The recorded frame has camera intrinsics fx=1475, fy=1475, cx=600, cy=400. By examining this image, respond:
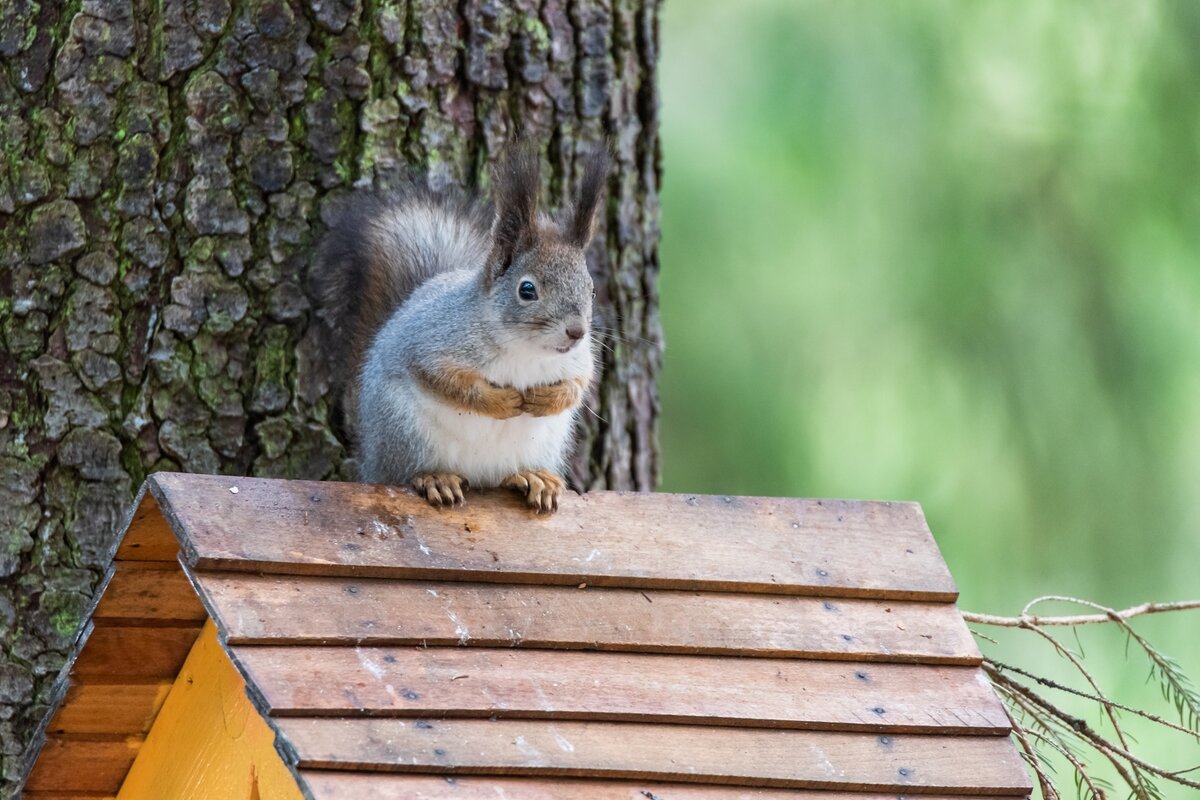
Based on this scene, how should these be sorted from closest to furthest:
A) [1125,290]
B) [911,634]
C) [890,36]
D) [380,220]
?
[911,634] → [380,220] → [1125,290] → [890,36]

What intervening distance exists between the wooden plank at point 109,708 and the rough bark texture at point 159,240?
0.28 meters

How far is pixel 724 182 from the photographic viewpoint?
11.9ft

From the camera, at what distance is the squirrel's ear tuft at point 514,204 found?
1796mm

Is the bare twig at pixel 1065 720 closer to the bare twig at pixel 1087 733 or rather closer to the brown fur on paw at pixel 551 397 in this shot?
the bare twig at pixel 1087 733

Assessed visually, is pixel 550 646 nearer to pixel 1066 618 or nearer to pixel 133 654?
pixel 133 654

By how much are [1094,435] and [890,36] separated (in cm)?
106

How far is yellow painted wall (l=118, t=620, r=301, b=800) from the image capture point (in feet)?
4.92

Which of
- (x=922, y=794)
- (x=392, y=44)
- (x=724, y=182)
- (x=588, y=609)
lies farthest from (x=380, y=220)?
(x=724, y=182)

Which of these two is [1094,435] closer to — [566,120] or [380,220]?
[566,120]

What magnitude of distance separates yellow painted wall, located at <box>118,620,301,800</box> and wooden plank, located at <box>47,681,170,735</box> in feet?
0.05

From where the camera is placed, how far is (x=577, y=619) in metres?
1.55

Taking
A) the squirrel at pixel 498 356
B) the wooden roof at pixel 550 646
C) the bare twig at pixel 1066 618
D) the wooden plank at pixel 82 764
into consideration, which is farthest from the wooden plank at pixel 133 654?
the bare twig at pixel 1066 618

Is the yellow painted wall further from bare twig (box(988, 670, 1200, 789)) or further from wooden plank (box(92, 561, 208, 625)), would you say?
bare twig (box(988, 670, 1200, 789))

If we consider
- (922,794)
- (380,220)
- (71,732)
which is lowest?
(71,732)
